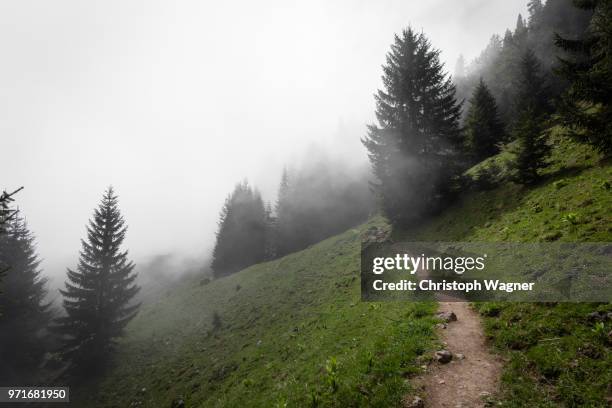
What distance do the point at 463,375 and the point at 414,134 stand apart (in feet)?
82.6

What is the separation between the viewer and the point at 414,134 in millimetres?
29500

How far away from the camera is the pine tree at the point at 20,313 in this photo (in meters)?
30.5

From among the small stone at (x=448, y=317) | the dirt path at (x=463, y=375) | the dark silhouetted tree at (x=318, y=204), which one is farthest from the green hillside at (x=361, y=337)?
the dark silhouetted tree at (x=318, y=204)

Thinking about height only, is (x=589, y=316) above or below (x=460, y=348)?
above

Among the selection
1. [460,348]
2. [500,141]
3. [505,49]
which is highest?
[505,49]

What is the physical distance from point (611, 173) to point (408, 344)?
15284mm

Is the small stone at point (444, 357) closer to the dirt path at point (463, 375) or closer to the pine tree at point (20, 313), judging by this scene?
the dirt path at point (463, 375)

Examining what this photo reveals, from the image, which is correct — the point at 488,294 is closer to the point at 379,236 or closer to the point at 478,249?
the point at 478,249

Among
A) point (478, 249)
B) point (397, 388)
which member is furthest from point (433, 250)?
point (397, 388)

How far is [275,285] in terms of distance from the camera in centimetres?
3281

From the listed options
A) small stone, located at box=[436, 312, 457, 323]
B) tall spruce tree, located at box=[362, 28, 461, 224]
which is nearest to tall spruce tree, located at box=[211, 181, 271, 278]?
tall spruce tree, located at box=[362, 28, 461, 224]

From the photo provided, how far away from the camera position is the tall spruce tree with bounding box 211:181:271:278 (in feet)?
211

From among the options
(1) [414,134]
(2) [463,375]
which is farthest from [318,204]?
(2) [463,375]

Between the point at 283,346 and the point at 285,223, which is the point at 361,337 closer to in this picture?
the point at 283,346
